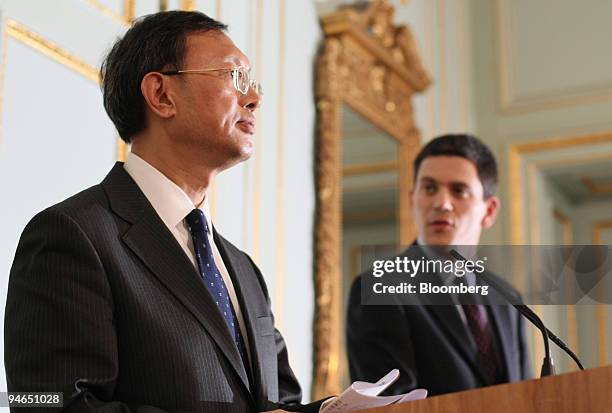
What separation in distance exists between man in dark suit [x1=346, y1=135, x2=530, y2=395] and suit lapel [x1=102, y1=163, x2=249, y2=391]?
2.52ft

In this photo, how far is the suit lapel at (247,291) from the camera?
1.86 meters

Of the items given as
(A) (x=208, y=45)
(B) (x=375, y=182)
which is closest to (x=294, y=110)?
(B) (x=375, y=182)

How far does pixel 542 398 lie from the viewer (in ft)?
4.59

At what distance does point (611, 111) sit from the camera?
5090 millimetres

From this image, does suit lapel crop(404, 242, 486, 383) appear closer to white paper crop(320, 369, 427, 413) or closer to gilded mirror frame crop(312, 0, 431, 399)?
gilded mirror frame crop(312, 0, 431, 399)

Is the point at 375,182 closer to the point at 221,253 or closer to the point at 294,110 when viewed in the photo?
the point at 294,110

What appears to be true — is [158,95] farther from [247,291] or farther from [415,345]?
[415,345]

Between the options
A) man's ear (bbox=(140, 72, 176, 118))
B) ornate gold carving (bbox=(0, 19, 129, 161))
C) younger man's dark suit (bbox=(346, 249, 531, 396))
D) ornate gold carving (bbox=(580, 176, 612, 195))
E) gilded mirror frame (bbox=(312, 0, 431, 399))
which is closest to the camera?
man's ear (bbox=(140, 72, 176, 118))

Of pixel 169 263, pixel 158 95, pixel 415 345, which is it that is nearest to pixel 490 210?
pixel 415 345

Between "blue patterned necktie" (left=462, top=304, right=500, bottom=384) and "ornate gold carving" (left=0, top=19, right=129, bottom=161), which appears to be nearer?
"ornate gold carving" (left=0, top=19, right=129, bottom=161)

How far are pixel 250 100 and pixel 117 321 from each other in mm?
620

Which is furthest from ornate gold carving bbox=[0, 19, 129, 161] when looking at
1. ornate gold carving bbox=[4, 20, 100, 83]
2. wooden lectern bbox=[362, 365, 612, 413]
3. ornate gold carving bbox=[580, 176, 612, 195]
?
ornate gold carving bbox=[580, 176, 612, 195]

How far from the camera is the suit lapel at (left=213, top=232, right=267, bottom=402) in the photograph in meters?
1.86

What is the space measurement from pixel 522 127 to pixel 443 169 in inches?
90.6
